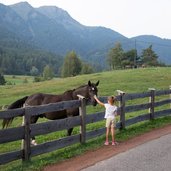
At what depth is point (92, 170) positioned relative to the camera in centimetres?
867

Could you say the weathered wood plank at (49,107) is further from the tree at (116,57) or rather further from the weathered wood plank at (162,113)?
the tree at (116,57)

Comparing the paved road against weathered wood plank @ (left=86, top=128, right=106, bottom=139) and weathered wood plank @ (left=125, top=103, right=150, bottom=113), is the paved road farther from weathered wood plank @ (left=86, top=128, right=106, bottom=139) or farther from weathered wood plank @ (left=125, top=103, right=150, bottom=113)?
weathered wood plank @ (left=125, top=103, right=150, bottom=113)

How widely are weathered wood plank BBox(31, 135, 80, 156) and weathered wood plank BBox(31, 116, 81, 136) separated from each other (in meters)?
0.33

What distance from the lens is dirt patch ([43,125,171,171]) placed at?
9188 mm

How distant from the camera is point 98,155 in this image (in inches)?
411

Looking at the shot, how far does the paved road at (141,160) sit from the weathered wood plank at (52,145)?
1492mm

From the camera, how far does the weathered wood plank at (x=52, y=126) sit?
31.7 ft

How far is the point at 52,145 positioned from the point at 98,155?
122 cm

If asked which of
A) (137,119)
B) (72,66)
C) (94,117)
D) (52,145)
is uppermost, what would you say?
(94,117)

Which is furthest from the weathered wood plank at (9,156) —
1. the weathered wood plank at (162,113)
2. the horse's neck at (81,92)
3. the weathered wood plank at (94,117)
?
the weathered wood plank at (162,113)

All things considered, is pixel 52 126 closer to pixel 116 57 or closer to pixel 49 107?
pixel 49 107

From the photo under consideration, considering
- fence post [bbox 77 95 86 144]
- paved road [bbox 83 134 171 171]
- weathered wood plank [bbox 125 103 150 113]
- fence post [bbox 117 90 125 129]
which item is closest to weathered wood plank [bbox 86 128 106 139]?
fence post [bbox 77 95 86 144]

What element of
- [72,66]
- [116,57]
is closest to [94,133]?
[116,57]

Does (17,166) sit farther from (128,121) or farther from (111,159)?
(128,121)
